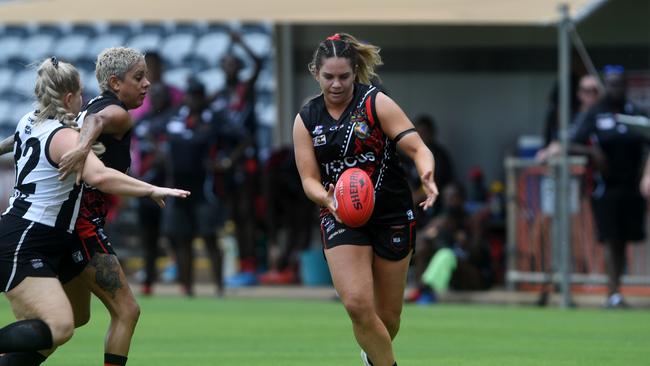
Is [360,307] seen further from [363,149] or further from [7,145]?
[7,145]

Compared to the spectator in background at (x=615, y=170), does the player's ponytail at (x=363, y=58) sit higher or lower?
higher

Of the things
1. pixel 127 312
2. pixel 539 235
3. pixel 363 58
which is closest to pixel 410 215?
pixel 363 58

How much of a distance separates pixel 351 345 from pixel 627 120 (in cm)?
557

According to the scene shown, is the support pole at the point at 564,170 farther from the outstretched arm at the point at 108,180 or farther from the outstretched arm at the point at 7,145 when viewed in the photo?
the outstretched arm at the point at 108,180

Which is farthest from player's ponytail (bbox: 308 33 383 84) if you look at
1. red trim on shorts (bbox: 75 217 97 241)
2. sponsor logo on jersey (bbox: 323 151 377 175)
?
red trim on shorts (bbox: 75 217 97 241)

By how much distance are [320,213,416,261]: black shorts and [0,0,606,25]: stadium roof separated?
299 inches

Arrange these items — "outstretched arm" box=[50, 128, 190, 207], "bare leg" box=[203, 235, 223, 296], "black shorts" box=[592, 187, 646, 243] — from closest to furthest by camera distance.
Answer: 1. "outstretched arm" box=[50, 128, 190, 207]
2. "black shorts" box=[592, 187, 646, 243]
3. "bare leg" box=[203, 235, 223, 296]

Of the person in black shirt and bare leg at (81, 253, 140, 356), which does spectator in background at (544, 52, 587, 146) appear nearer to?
the person in black shirt

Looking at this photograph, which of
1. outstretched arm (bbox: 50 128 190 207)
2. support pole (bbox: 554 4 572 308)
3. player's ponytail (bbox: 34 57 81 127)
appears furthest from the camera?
support pole (bbox: 554 4 572 308)

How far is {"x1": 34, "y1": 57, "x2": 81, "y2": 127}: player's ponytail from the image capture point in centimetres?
776

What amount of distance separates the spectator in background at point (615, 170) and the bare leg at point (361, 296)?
311 inches

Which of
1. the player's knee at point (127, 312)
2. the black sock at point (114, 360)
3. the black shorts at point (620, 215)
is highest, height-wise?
the player's knee at point (127, 312)

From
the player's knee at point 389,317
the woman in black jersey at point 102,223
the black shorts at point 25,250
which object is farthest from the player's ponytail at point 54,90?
the player's knee at point 389,317

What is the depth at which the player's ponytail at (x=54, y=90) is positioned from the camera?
7.76 meters
